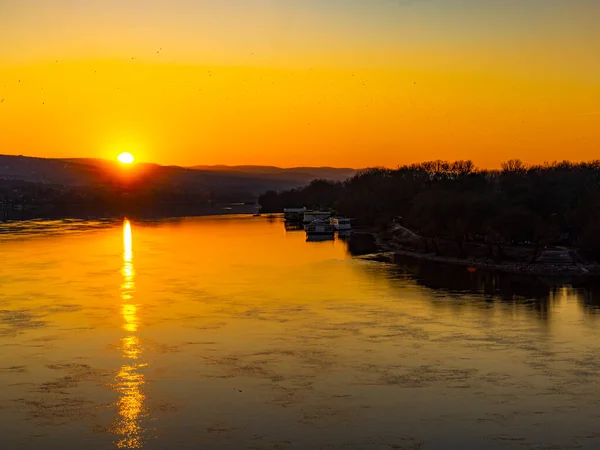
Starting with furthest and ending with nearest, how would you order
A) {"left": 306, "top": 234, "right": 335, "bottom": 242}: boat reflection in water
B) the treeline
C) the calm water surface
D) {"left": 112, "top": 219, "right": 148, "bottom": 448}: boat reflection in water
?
1. {"left": 306, "top": 234, "right": 335, "bottom": 242}: boat reflection in water
2. the treeline
3. the calm water surface
4. {"left": 112, "top": 219, "right": 148, "bottom": 448}: boat reflection in water

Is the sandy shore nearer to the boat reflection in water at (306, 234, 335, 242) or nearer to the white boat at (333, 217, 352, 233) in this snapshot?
the boat reflection in water at (306, 234, 335, 242)

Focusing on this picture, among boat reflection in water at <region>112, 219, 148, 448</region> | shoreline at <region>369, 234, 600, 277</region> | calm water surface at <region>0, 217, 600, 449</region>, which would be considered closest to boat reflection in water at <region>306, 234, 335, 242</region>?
shoreline at <region>369, 234, 600, 277</region>

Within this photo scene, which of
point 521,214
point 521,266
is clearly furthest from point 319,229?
point 521,266

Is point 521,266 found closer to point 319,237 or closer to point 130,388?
point 130,388

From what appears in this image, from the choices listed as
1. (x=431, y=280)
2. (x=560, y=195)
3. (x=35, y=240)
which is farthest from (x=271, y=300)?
(x=35, y=240)

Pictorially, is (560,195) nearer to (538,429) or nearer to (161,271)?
(161,271)

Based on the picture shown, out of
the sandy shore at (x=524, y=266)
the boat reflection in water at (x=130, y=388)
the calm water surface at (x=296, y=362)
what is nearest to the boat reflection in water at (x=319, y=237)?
the sandy shore at (x=524, y=266)
